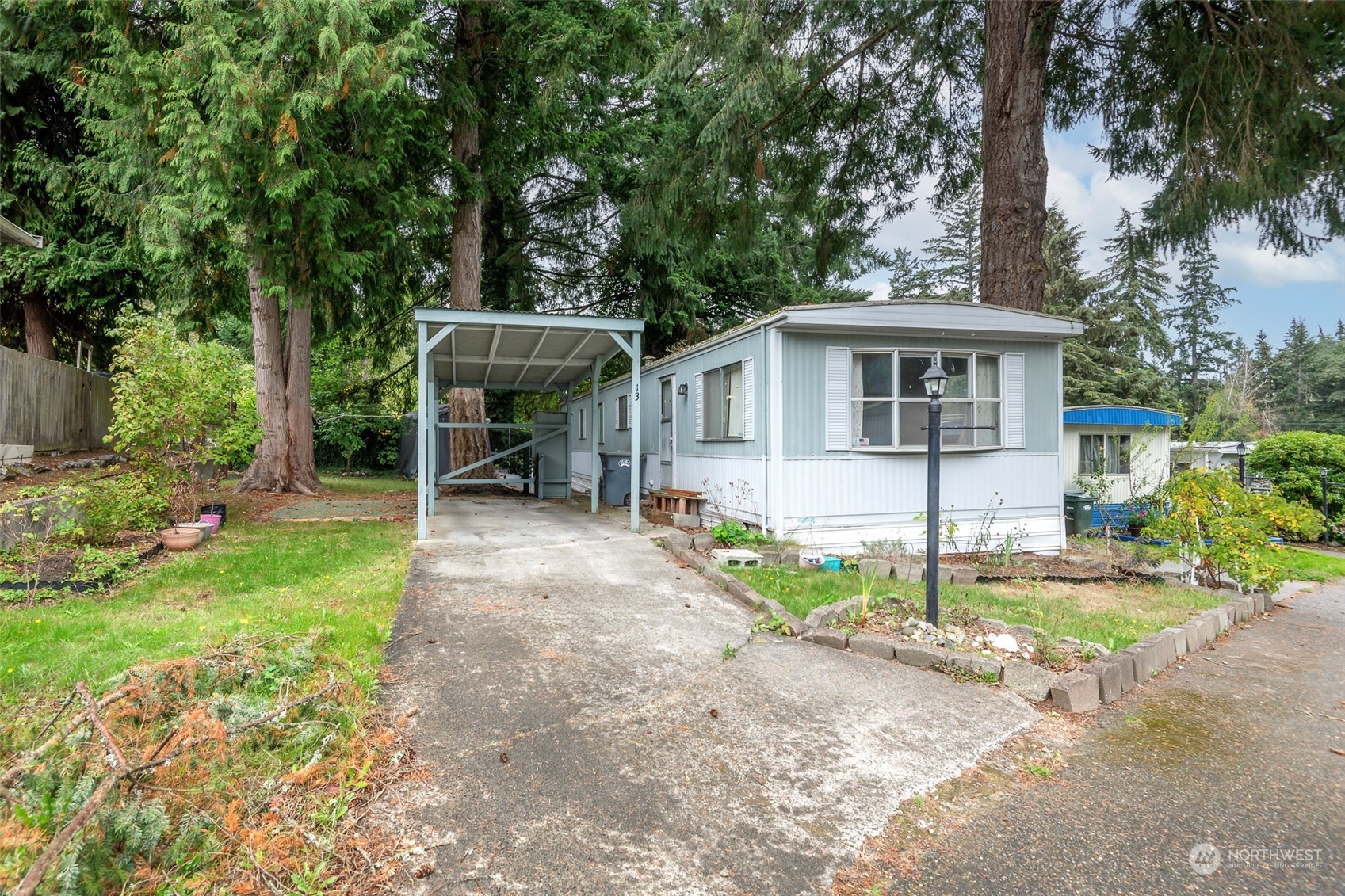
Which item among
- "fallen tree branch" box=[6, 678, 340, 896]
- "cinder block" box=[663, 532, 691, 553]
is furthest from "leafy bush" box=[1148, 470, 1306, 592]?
"fallen tree branch" box=[6, 678, 340, 896]

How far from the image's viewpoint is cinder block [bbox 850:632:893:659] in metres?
4.18

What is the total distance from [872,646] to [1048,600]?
2599 mm

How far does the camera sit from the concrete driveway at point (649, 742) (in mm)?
2160

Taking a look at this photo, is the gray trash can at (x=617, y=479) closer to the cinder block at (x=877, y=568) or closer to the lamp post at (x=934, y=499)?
the cinder block at (x=877, y=568)

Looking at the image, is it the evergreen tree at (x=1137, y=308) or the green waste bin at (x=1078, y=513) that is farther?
the evergreen tree at (x=1137, y=308)

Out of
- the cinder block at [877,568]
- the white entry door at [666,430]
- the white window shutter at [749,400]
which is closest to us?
the cinder block at [877,568]

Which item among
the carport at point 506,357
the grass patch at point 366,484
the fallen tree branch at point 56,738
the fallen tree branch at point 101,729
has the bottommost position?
the fallen tree branch at point 56,738

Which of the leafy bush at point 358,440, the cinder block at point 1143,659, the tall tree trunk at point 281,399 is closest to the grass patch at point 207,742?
the cinder block at point 1143,659

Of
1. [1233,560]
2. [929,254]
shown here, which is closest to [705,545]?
[1233,560]

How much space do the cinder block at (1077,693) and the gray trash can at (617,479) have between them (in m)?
8.42

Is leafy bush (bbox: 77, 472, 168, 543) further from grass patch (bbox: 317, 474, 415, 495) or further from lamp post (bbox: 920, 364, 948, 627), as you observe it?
lamp post (bbox: 920, 364, 948, 627)

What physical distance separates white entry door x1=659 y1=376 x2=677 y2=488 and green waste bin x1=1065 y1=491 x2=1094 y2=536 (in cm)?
641

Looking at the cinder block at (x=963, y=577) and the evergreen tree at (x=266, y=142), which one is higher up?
the evergreen tree at (x=266, y=142)

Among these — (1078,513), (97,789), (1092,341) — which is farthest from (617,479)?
(1092,341)
